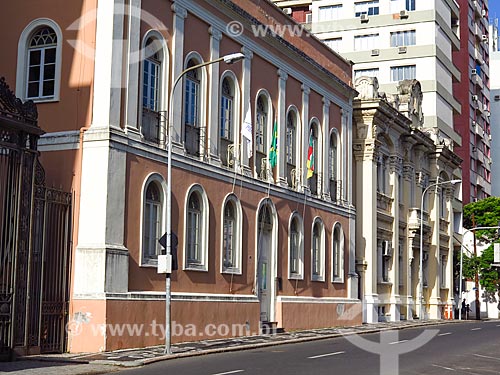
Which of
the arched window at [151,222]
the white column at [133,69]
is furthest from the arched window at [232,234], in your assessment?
the white column at [133,69]

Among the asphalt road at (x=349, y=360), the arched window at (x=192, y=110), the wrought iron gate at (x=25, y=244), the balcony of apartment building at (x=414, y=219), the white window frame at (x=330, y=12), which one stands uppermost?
the white window frame at (x=330, y=12)

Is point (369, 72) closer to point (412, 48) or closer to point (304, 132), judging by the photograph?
point (412, 48)

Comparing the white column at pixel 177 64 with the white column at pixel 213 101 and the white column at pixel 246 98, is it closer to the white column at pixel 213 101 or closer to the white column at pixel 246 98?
the white column at pixel 213 101

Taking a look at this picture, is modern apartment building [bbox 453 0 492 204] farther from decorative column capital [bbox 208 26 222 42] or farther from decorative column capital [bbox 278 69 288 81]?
decorative column capital [bbox 208 26 222 42]

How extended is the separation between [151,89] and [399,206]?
25465 millimetres

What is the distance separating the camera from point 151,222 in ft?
75.4

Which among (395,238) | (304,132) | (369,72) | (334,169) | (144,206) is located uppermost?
(369,72)

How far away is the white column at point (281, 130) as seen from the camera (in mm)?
31062

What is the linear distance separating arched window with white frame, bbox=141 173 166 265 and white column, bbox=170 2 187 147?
1.37 metres

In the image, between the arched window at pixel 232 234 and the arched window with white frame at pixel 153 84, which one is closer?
the arched window with white frame at pixel 153 84

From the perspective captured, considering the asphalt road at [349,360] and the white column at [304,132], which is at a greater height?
the white column at [304,132]

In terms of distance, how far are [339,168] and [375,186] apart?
4.62 meters

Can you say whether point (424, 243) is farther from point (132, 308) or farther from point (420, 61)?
point (132, 308)

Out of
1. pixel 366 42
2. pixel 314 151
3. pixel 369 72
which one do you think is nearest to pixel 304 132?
pixel 314 151
